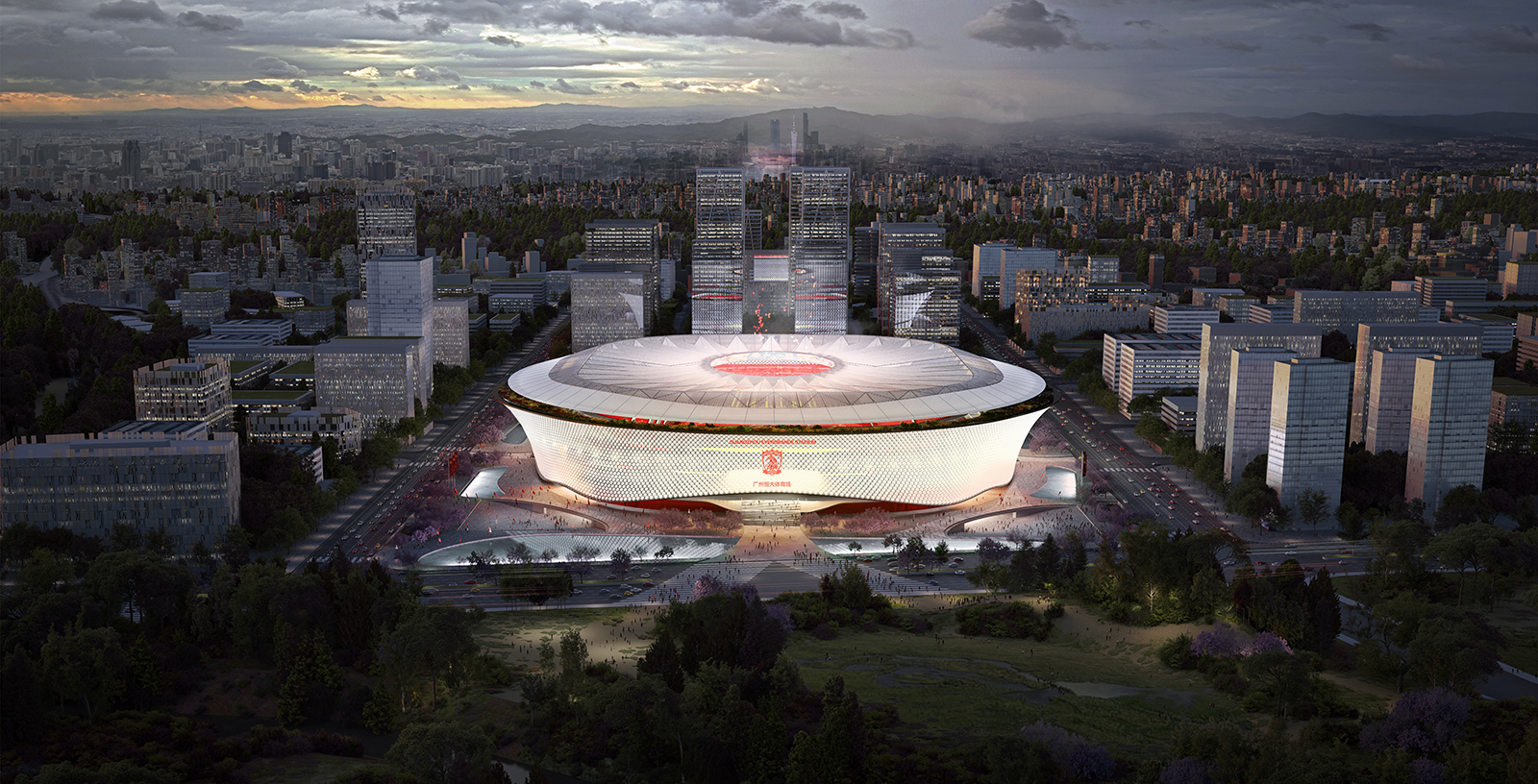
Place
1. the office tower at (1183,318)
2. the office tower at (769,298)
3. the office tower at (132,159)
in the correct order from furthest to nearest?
the office tower at (132,159) → the office tower at (1183,318) → the office tower at (769,298)

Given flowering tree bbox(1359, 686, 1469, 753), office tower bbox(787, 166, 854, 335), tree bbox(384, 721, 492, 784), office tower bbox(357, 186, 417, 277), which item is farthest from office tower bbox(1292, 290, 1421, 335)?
tree bbox(384, 721, 492, 784)

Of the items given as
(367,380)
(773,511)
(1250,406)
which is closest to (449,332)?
(367,380)

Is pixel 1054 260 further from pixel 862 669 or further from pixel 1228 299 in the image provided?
pixel 862 669

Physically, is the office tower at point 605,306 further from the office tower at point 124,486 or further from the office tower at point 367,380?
the office tower at point 124,486

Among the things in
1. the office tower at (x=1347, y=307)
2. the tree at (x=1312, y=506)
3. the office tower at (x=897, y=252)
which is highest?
the office tower at (x=897, y=252)

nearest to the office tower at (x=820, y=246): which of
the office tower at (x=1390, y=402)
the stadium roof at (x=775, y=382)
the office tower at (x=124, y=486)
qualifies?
the stadium roof at (x=775, y=382)

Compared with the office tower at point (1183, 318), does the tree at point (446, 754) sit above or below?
below

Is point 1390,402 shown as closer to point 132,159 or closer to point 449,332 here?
point 449,332
